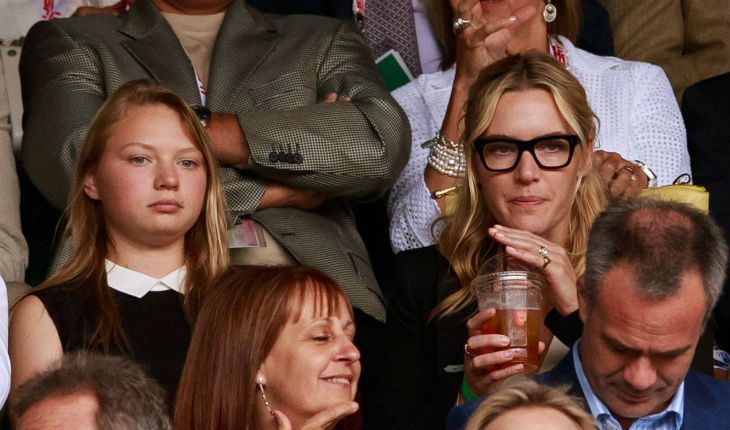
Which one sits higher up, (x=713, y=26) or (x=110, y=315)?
(x=713, y=26)

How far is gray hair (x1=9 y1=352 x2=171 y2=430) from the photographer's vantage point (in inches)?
122

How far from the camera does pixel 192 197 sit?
420cm

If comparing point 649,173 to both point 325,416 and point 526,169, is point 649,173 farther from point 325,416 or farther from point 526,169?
point 325,416

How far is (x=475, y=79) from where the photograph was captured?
4.76 meters

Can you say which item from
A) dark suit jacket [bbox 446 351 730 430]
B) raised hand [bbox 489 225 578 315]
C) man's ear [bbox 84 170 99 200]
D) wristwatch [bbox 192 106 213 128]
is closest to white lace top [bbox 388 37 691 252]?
wristwatch [bbox 192 106 213 128]

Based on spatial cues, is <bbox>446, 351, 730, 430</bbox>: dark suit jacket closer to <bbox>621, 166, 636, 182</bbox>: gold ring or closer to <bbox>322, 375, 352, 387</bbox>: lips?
<bbox>322, 375, 352, 387</bbox>: lips

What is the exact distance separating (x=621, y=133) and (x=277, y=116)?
1086 millimetres

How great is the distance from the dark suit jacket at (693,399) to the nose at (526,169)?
68 cm

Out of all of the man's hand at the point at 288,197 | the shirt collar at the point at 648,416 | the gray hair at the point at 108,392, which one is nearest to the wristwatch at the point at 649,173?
the man's hand at the point at 288,197

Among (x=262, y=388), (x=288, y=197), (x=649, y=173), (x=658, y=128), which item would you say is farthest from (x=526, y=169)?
(x=262, y=388)

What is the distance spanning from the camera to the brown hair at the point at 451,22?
5.36m

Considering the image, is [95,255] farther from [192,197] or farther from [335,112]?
[335,112]

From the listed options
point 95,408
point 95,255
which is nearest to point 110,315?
point 95,255

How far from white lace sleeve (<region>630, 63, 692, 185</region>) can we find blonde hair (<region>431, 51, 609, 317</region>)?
1.65 ft
